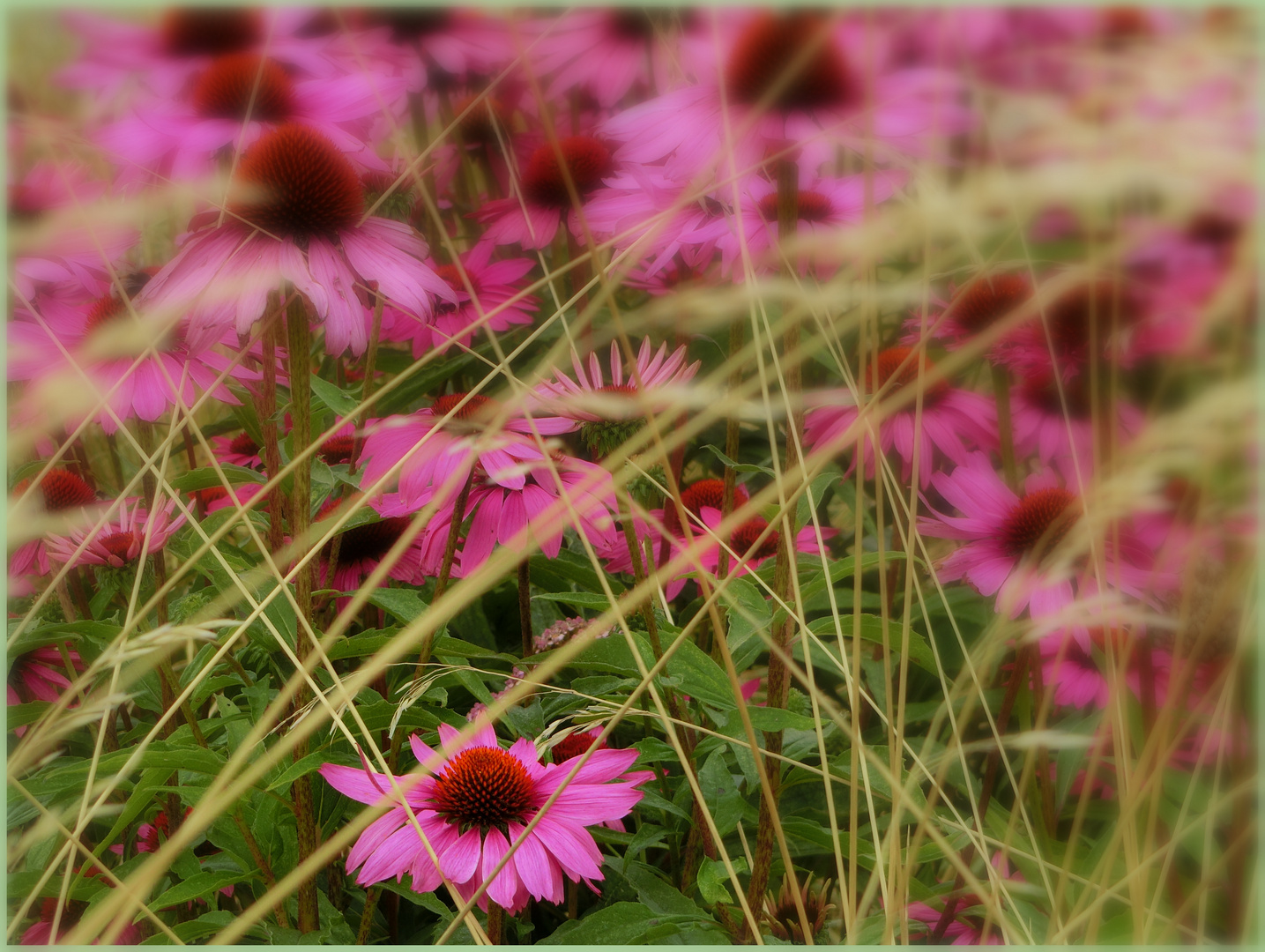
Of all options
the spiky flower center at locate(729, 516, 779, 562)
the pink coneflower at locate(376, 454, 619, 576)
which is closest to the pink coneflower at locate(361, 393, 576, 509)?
the pink coneflower at locate(376, 454, 619, 576)

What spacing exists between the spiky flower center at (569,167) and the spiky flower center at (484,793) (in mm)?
498

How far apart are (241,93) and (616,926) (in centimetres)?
52

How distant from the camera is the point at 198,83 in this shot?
1.87 ft

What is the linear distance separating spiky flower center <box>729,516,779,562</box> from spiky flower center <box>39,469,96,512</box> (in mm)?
520

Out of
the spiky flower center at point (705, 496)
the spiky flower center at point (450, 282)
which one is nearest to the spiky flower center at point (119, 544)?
the spiky flower center at point (450, 282)

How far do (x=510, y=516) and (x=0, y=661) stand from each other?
0.95ft

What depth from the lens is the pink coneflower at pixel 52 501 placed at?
701 mm

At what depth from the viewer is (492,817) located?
53 centimetres

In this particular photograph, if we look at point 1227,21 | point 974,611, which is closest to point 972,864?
point 974,611

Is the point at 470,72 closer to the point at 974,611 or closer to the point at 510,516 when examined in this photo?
the point at 510,516

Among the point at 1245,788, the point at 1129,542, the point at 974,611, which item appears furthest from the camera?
the point at 974,611

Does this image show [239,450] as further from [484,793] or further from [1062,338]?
[1062,338]

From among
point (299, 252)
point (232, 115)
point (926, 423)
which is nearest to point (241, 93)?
point (232, 115)

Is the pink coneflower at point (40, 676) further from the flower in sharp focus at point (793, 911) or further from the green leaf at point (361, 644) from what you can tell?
the flower in sharp focus at point (793, 911)
